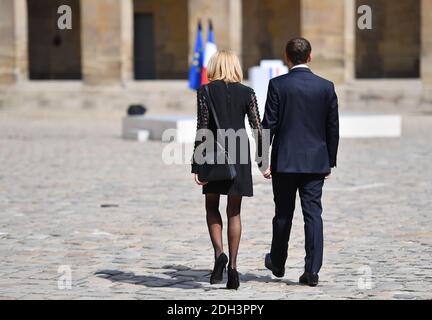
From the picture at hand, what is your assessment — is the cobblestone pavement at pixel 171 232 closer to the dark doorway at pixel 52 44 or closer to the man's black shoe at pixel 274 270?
the man's black shoe at pixel 274 270

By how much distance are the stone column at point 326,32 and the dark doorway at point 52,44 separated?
9852 millimetres

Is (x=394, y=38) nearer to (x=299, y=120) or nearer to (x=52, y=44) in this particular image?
(x=52, y=44)

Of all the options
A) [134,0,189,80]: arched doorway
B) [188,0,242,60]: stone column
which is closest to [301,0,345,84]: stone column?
[188,0,242,60]: stone column

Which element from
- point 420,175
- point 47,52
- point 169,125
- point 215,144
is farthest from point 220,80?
point 47,52

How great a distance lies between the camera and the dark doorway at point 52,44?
4062 centimetres

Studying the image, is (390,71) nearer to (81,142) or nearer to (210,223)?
(81,142)

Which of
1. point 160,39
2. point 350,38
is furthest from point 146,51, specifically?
point 350,38

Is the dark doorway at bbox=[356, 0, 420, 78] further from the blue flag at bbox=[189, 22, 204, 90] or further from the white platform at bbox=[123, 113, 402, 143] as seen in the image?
the blue flag at bbox=[189, 22, 204, 90]

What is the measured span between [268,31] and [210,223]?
1222 inches

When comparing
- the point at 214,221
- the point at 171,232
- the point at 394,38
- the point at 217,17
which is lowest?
the point at 171,232

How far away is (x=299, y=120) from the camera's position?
27.7ft

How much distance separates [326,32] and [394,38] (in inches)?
151

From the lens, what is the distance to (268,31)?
39125mm

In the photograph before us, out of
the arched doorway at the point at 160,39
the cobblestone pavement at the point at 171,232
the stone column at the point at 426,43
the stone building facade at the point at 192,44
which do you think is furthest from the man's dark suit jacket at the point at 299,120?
the arched doorway at the point at 160,39
